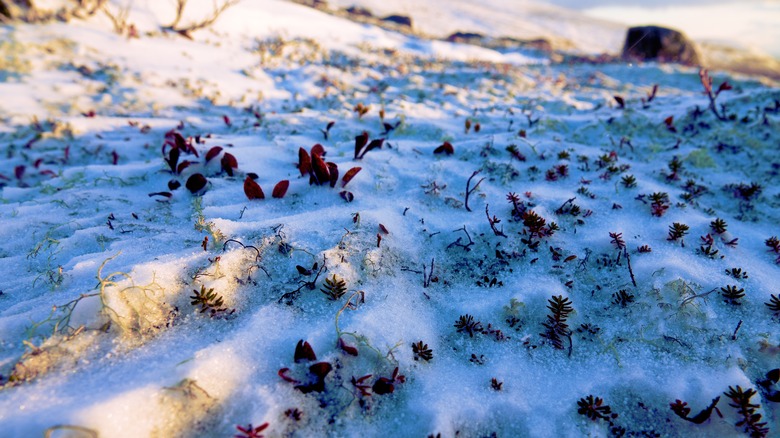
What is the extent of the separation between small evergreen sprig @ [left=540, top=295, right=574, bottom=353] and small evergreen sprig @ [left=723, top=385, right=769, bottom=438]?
857mm

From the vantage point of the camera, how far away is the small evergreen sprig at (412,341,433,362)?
8.16 ft

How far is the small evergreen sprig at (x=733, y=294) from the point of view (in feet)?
9.16

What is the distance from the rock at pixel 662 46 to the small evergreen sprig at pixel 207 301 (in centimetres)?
Result: 2228

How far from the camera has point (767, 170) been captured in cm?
475

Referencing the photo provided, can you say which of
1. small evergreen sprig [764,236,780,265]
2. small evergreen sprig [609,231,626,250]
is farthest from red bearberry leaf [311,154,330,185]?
small evergreen sprig [764,236,780,265]

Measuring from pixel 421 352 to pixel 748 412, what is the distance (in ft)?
5.69

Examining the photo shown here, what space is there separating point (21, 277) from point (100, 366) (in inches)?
48.9

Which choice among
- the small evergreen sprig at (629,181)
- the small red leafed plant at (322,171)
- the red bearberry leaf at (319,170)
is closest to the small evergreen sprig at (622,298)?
the small evergreen sprig at (629,181)

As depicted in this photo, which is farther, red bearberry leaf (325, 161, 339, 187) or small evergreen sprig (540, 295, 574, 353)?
red bearberry leaf (325, 161, 339, 187)

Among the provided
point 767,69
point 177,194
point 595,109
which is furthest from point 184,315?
point 767,69

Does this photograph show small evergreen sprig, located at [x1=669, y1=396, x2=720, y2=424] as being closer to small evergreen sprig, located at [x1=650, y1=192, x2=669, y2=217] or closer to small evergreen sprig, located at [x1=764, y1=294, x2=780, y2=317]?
small evergreen sprig, located at [x1=764, y1=294, x2=780, y2=317]

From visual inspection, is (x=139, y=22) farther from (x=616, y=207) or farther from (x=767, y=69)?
(x=767, y=69)

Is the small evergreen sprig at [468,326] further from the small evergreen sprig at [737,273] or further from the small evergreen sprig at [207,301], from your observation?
the small evergreen sprig at [737,273]

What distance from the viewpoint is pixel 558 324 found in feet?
8.98
